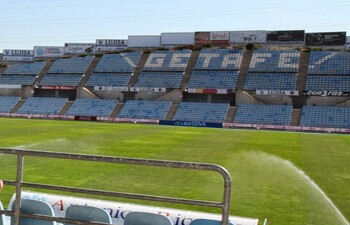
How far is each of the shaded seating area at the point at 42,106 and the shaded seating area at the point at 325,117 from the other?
122 feet

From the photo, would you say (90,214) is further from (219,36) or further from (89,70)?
(219,36)

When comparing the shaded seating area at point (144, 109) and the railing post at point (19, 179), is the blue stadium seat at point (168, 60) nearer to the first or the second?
the shaded seating area at point (144, 109)

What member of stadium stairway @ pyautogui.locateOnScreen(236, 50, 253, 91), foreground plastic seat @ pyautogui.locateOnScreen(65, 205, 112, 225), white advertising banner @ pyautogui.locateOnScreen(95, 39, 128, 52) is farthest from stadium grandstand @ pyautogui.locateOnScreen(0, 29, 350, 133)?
foreground plastic seat @ pyautogui.locateOnScreen(65, 205, 112, 225)

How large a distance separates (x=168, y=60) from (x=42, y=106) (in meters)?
23.6

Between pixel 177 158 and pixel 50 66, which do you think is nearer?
pixel 177 158

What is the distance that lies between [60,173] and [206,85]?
5017cm

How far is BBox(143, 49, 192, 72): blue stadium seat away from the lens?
234 ft

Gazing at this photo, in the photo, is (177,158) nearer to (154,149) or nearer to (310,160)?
(154,149)

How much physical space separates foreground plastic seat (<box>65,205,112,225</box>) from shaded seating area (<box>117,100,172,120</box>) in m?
53.1

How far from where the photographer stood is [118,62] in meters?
75.4

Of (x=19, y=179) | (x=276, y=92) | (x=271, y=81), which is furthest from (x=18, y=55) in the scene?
(x=19, y=179)

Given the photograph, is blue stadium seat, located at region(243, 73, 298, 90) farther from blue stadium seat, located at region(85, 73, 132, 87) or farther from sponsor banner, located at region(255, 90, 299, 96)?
blue stadium seat, located at region(85, 73, 132, 87)

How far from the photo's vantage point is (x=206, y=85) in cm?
6456

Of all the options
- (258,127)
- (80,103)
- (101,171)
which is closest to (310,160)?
(101,171)
